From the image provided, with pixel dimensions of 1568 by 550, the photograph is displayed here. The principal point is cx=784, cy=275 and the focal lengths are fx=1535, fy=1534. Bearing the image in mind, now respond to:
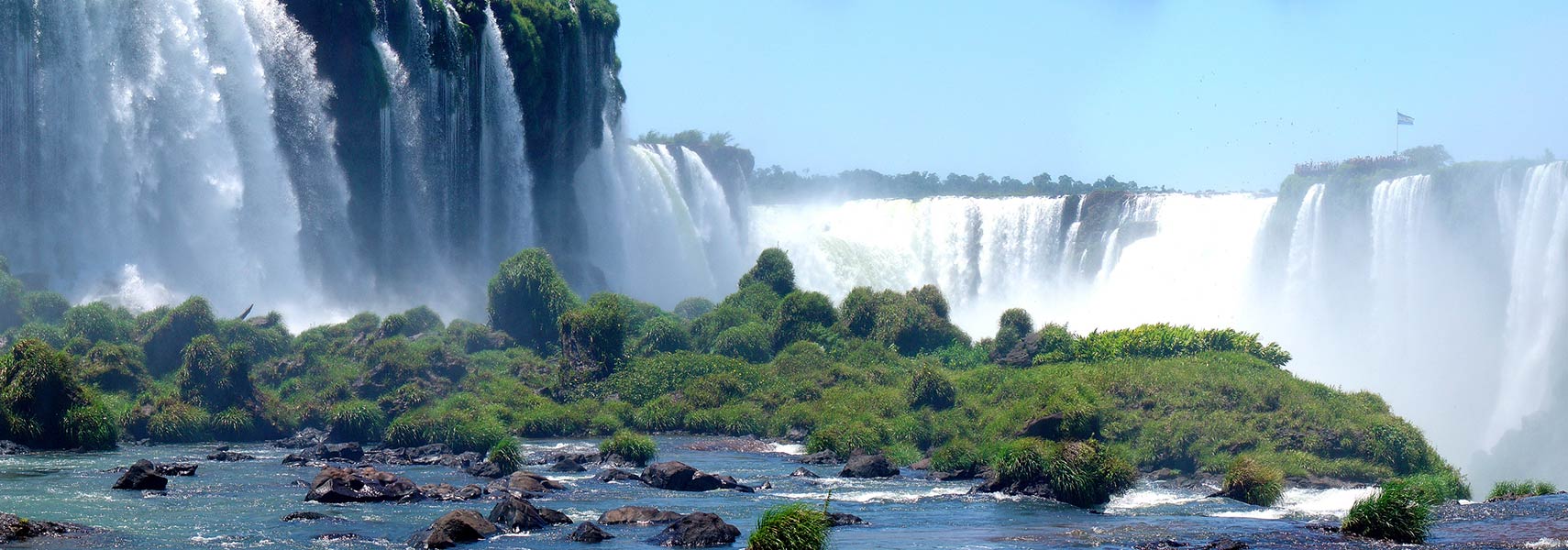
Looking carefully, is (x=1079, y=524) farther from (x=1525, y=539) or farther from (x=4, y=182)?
(x=4, y=182)

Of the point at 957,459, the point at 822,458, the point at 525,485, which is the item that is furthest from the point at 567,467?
the point at 957,459

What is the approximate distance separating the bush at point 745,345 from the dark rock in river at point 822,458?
12773mm

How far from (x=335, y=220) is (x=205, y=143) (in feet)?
21.4

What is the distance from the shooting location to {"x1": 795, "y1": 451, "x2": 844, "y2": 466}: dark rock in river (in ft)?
125

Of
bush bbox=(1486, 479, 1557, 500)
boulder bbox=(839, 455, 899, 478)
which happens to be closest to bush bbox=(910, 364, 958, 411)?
boulder bbox=(839, 455, 899, 478)

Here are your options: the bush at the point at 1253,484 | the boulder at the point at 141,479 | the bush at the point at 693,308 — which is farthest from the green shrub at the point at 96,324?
the bush at the point at 1253,484

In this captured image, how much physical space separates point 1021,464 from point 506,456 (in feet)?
35.9

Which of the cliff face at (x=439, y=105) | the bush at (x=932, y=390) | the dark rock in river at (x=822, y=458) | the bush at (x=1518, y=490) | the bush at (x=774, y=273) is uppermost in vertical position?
the cliff face at (x=439, y=105)

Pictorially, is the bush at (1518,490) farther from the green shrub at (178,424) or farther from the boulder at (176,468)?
the green shrub at (178,424)

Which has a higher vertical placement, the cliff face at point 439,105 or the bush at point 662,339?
the cliff face at point 439,105

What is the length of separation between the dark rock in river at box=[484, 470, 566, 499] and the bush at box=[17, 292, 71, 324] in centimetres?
2199

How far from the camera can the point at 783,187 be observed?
12425 centimetres

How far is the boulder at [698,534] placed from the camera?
23.9m

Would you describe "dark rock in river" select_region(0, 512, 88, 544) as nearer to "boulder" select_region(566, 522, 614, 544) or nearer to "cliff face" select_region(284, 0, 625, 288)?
"boulder" select_region(566, 522, 614, 544)
